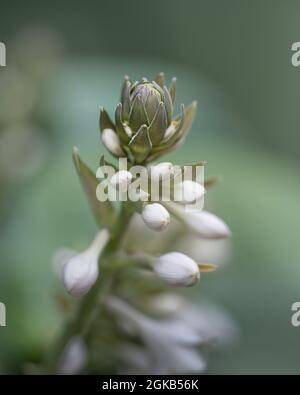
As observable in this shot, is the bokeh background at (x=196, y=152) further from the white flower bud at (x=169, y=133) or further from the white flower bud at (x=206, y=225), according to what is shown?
the white flower bud at (x=169, y=133)

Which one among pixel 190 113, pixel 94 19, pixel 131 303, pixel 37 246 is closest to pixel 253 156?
pixel 37 246

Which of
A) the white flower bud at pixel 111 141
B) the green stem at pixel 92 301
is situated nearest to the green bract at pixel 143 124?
the white flower bud at pixel 111 141

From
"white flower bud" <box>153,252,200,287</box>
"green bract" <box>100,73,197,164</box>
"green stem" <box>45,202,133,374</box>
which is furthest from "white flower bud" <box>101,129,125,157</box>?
"white flower bud" <box>153,252,200,287</box>

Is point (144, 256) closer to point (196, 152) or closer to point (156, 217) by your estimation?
point (156, 217)

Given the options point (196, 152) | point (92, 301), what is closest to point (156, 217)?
point (92, 301)

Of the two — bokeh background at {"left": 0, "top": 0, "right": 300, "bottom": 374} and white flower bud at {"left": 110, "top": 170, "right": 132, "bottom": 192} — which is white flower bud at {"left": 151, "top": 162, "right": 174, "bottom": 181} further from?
bokeh background at {"left": 0, "top": 0, "right": 300, "bottom": 374}

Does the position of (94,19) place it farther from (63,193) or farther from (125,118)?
(125,118)
